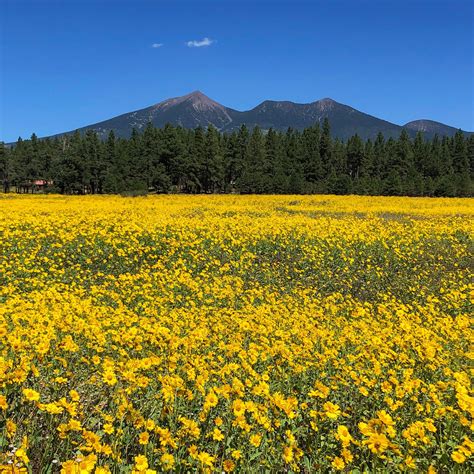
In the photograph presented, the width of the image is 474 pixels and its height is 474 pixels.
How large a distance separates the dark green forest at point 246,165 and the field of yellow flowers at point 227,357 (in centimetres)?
4086

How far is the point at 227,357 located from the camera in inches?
178

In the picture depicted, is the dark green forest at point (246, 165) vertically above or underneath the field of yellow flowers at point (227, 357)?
above

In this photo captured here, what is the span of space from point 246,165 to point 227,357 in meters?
60.2

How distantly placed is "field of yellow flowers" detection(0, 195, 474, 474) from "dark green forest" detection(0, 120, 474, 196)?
134 feet

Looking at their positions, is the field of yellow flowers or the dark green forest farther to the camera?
the dark green forest

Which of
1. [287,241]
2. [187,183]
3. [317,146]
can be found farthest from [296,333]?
[317,146]

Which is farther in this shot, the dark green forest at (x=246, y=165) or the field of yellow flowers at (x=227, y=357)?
the dark green forest at (x=246, y=165)

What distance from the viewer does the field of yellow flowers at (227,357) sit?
2717 millimetres

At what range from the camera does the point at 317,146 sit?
6919 cm

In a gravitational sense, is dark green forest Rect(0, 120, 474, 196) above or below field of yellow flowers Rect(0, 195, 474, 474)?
above

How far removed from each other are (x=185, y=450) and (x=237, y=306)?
4787mm

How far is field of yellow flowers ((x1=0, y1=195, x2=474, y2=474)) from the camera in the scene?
2717 millimetres

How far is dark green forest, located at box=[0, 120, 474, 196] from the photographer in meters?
54.6

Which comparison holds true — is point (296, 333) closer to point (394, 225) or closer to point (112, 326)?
point (112, 326)
